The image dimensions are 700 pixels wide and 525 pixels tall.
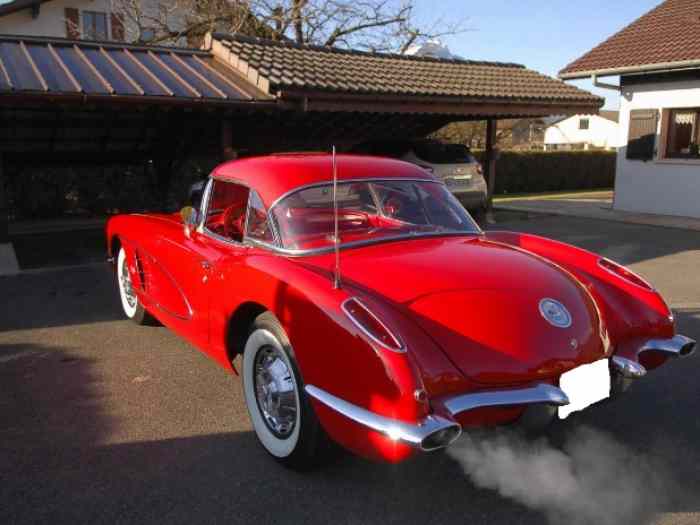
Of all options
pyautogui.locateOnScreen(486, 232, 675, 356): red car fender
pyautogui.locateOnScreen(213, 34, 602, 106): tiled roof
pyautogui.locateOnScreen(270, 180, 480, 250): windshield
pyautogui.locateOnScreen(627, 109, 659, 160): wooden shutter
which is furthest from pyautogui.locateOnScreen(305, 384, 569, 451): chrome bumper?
pyautogui.locateOnScreen(627, 109, 659, 160): wooden shutter

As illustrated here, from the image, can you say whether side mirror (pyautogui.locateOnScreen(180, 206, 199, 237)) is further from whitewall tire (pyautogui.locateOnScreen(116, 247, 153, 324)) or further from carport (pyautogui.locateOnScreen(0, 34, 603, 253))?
carport (pyautogui.locateOnScreen(0, 34, 603, 253))

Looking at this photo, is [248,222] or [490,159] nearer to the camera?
[248,222]

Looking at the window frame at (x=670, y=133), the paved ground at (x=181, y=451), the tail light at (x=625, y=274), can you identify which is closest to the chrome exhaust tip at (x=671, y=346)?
the tail light at (x=625, y=274)

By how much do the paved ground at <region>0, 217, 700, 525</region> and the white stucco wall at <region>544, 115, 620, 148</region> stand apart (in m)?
62.6

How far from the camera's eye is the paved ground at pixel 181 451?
8.74 ft

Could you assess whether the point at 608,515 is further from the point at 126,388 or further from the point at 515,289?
the point at 126,388

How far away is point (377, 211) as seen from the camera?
3.96 m

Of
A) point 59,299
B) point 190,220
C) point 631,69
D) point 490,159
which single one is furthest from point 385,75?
point 190,220

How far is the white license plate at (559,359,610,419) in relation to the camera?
8.94ft

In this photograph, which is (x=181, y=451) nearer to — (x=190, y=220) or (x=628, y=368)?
(x=190, y=220)

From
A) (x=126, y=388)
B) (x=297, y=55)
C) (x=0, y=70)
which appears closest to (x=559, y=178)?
(x=297, y=55)

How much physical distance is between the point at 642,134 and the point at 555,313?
1221cm

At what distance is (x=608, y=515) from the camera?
8.45ft

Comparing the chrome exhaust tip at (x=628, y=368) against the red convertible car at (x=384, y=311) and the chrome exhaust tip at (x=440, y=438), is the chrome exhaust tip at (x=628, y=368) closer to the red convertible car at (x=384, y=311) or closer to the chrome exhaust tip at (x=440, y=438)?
the red convertible car at (x=384, y=311)
